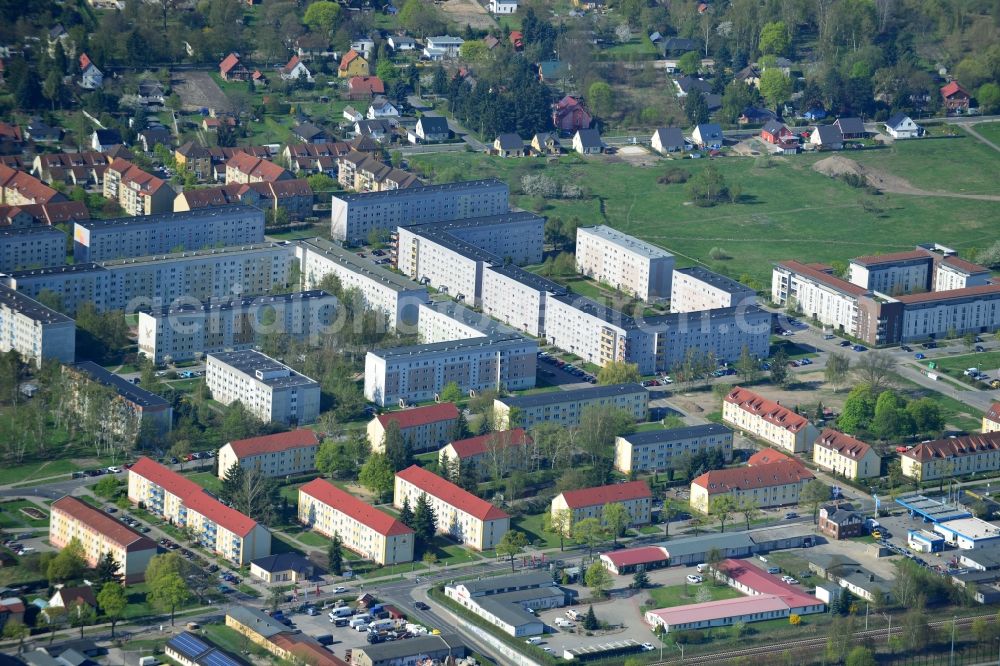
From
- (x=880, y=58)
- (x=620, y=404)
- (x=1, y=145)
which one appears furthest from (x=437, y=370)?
(x=880, y=58)

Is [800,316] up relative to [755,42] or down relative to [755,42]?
down

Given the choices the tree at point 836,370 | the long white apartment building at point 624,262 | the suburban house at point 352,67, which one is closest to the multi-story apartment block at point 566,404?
the tree at point 836,370

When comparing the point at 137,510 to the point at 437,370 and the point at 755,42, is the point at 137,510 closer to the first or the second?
the point at 437,370

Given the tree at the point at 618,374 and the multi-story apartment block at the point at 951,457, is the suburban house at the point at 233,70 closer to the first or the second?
the tree at the point at 618,374

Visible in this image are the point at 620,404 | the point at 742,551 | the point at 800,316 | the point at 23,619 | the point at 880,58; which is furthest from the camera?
the point at 880,58

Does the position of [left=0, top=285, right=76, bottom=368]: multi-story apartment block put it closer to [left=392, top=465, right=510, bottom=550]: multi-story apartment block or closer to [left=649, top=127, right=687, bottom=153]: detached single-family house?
[left=392, top=465, right=510, bottom=550]: multi-story apartment block
